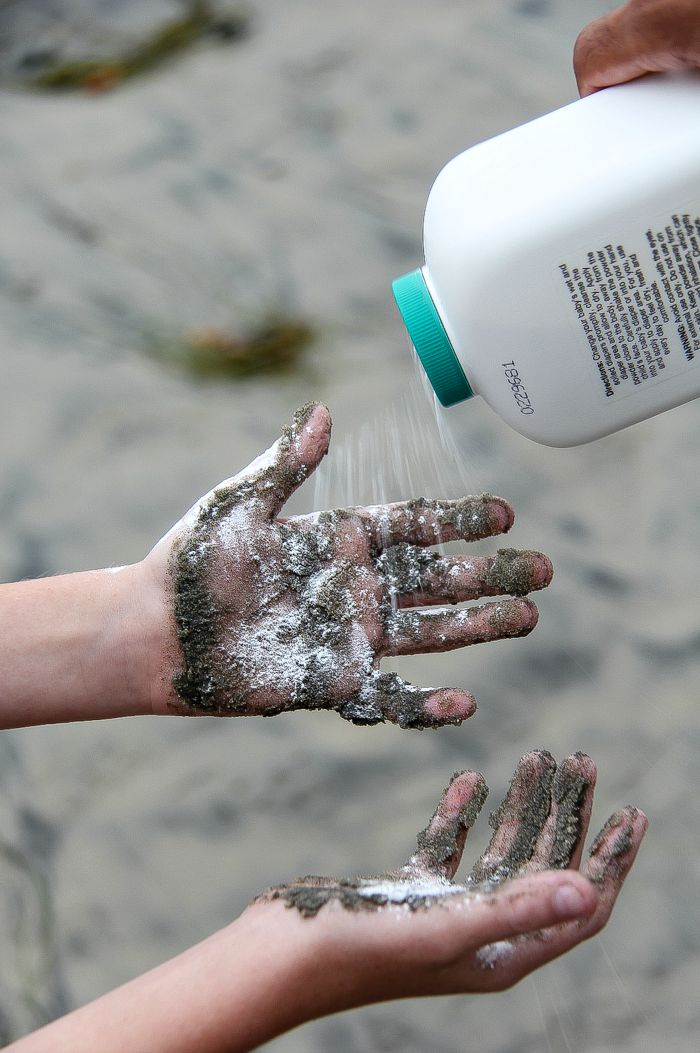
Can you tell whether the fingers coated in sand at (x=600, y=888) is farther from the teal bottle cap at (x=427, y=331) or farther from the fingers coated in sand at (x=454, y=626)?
the teal bottle cap at (x=427, y=331)

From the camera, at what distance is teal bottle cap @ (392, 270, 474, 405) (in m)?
1.08

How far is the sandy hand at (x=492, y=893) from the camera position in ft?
2.92

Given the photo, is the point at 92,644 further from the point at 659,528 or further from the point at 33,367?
the point at 659,528

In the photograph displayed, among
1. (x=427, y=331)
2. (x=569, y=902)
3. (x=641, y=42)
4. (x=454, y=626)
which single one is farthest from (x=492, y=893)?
(x=641, y=42)

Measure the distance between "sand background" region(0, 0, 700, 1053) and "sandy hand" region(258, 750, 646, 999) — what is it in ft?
1.14

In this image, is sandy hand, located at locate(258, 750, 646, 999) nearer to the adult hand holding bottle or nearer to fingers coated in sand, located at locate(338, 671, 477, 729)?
fingers coated in sand, located at locate(338, 671, 477, 729)

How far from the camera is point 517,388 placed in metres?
1.06

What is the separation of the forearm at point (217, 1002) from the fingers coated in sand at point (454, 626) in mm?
374

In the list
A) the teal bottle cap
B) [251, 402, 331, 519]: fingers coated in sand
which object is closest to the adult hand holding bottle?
the teal bottle cap

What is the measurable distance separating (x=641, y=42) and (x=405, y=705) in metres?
0.78

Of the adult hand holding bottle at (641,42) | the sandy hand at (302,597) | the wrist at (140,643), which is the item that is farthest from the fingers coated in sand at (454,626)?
the adult hand holding bottle at (641,42)

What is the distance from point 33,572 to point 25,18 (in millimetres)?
1426

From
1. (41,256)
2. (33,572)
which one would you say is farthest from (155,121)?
(33,572)

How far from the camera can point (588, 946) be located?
1387 mm
